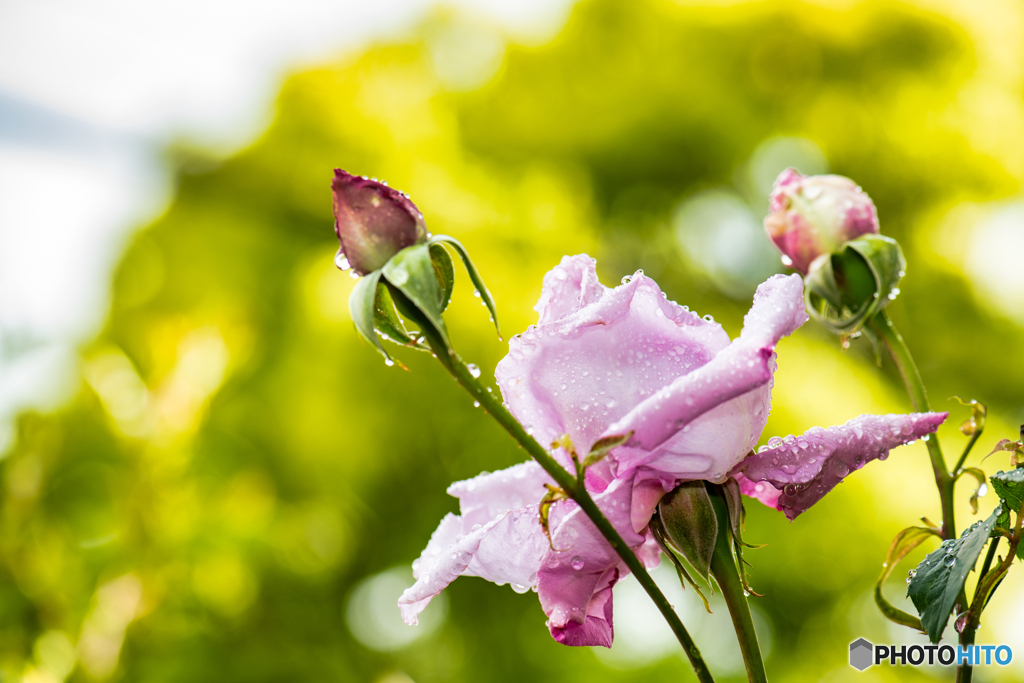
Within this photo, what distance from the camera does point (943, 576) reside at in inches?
6.7

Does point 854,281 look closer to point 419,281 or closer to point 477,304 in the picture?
point 419,281

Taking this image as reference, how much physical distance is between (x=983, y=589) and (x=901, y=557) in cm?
3

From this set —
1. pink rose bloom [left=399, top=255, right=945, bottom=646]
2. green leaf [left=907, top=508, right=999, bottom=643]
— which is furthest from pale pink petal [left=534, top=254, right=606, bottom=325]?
green leaf [left=907, top=508, right=999, bottom=643]

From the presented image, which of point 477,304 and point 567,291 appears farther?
point 477,304

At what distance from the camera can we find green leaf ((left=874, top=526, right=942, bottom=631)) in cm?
20

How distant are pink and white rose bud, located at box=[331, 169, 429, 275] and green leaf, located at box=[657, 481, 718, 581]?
0.09m

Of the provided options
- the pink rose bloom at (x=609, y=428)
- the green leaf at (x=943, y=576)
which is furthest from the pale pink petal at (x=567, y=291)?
the green leaf at (x=943, y=576)

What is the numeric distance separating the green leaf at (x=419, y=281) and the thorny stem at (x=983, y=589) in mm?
141

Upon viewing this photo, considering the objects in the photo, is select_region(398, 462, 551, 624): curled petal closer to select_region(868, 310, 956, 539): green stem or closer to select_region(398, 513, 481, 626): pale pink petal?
select_region(398, 513, 481, 626): pale pink petal

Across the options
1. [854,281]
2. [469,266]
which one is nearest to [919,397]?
[854,281]

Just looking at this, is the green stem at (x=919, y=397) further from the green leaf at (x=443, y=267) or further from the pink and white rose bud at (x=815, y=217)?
the green leaf at (x=443, y=267)

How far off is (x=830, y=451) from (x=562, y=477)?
0.22 ft

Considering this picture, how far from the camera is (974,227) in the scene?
2.12 m

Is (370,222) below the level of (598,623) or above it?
above
